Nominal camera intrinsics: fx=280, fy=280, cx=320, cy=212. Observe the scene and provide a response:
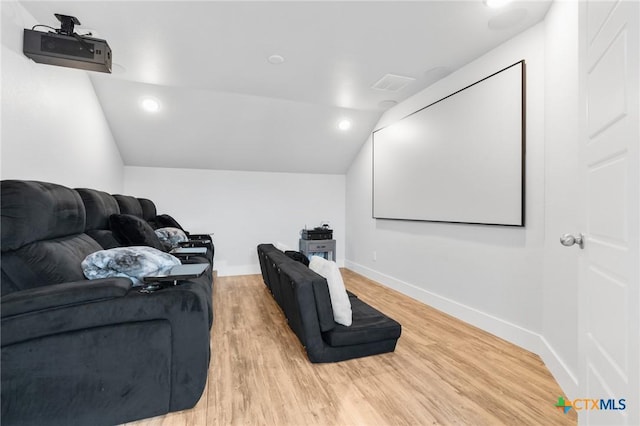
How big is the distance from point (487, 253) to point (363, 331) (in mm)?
1457

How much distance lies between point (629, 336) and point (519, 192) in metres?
1.81

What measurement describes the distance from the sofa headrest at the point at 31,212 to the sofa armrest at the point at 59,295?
0.27 meters

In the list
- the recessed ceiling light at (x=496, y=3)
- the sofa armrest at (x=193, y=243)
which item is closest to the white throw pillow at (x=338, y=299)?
the sofa armrest at (x=193, y=243)

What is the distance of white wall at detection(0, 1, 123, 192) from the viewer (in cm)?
181

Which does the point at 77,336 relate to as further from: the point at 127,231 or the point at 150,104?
the point at 150,104

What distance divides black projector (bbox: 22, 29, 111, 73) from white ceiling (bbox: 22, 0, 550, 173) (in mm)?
221

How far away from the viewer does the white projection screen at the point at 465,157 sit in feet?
7.77

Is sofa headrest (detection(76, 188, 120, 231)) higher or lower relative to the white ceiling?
lower

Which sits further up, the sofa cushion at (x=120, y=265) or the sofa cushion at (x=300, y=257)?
the sofa cushion at (x=120, y=265)

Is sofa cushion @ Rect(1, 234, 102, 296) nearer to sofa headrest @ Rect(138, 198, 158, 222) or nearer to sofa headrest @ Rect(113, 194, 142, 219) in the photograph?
sofa headrest @ Rect(113, 194, 142, 219)

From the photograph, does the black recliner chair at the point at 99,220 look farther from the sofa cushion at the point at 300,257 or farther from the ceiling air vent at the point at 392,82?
the ceiling air vent at the point at 392,82

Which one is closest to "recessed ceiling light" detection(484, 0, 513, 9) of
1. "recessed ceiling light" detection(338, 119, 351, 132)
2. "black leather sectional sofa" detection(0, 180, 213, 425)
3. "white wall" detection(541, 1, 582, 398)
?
"white wall" detection(541, 1, 582, 398)

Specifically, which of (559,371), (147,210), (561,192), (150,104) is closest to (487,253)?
(561,192)

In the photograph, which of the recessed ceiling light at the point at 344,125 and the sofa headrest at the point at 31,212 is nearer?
the sofa headrest at the point at 31,212
